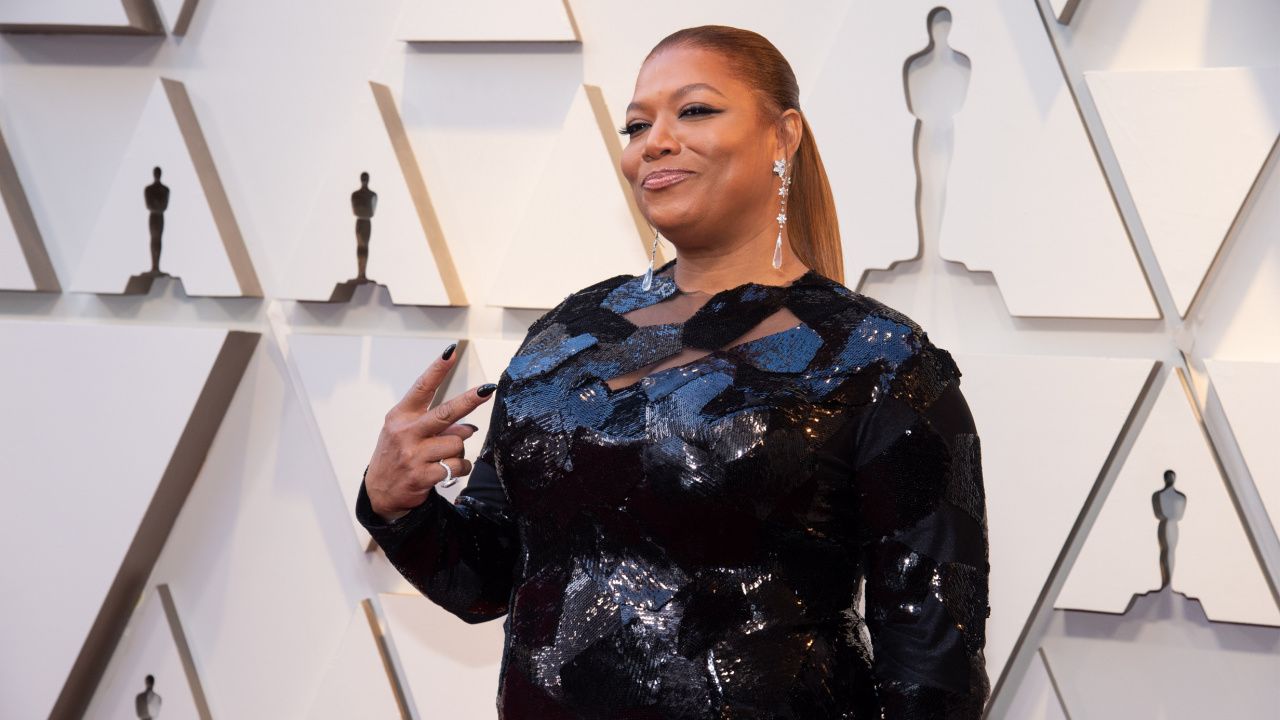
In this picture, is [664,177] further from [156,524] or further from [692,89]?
[156,524]

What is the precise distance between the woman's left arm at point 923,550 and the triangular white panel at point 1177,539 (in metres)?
0.70

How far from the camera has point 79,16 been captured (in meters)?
1.96

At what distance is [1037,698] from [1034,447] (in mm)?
330

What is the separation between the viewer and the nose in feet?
3.42

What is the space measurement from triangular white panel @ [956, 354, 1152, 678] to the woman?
2.00ft

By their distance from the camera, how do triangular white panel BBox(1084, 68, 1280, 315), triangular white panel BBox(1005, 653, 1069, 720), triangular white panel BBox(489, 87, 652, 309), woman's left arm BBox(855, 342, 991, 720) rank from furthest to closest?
triangular white panel BBox(489, 87, 652, 309) < triangular white panel BBox(1005, 653, 1069, 720) < triangular white panel BBox(1084, 68, 1280, 315) < woman's left arm BBox(855, 342, 991, 720)

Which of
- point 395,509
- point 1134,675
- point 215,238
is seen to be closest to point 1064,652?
point 1134,675

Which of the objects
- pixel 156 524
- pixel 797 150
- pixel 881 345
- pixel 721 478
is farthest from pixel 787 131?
pixel 156 524

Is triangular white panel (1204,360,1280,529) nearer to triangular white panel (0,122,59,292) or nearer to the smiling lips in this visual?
the smiling lips

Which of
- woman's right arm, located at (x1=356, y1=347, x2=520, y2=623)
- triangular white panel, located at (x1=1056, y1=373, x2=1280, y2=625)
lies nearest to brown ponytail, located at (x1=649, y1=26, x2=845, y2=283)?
woman's right arm, located at (x1=356, y1=347, x2=520, y2=623)

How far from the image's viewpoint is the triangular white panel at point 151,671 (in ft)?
6.63

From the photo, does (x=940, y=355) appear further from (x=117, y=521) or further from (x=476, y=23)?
(x=117, y=521)

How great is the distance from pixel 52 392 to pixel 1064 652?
157 centimetres

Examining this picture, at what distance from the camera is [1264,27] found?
1506 millimetres
